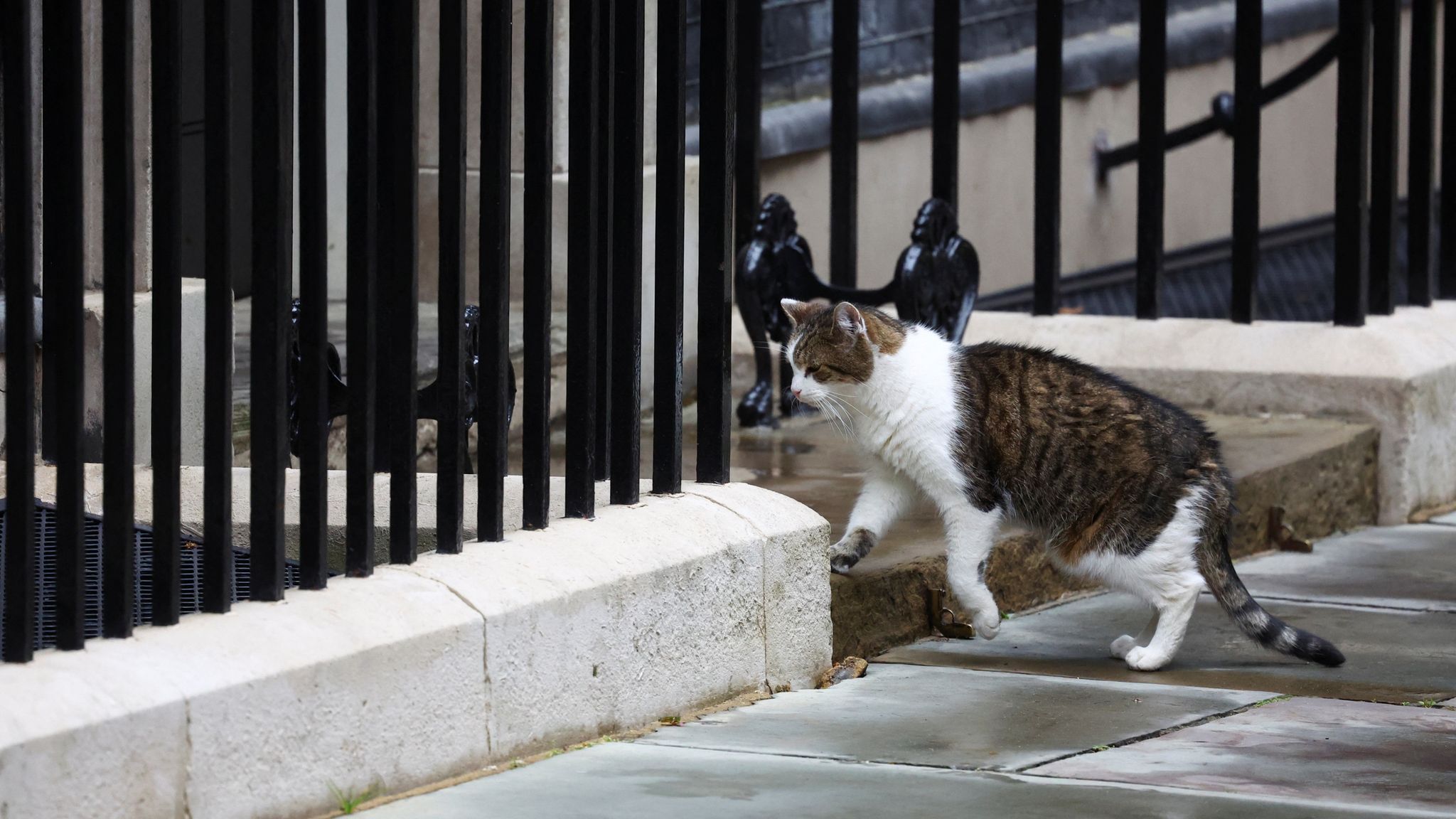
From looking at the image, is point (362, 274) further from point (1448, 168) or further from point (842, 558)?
point (1448, 168)

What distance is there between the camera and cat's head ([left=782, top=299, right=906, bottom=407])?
4.87 meters

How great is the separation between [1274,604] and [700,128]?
2298 millimetres

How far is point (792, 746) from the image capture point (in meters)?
3.65

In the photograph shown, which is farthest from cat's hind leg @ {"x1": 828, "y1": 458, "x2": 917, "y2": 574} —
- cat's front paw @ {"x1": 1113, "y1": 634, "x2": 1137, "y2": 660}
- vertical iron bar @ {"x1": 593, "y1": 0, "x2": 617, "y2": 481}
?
vertical iron bar @ {"x1": 593, "y1": 0, "x2": 617, "y2": 481}

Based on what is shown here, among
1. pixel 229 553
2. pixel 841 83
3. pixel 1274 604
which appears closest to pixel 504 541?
pixel 229 553

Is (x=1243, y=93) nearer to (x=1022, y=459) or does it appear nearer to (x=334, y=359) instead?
(x=1022, y=459)

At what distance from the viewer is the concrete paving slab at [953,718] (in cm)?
363

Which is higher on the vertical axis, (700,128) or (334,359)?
(700,128)

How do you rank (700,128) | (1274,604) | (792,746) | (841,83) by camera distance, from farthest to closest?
(841,83)
(1274,604)
(700,128)
(792,746)

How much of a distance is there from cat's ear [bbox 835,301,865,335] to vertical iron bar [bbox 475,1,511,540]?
4.49 ft

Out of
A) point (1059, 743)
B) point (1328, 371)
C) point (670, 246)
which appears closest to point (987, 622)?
point (1059, 743)

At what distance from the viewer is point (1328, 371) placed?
22.6 ft

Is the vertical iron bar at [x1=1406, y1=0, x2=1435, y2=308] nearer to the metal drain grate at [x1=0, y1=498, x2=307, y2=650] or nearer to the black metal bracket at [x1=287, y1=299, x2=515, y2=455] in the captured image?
the black metal bracket at [x1=287, y1=299, x2=515, y2=455]

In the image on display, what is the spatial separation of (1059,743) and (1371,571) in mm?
2650
